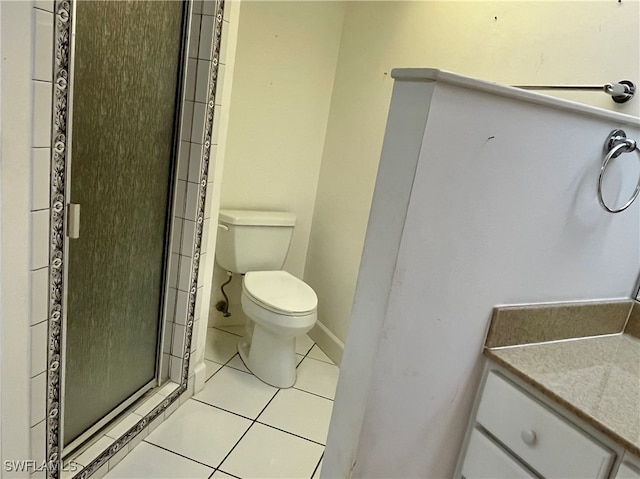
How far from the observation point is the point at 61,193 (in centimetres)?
117

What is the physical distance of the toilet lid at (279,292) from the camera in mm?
2167

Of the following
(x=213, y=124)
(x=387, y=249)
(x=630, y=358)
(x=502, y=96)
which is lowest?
(x=630, y=358)

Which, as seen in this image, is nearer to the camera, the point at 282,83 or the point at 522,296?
the point at 522,296

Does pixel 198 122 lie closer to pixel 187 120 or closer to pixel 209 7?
pixel 187 120

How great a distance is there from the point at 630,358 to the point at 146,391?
1728 millimetres

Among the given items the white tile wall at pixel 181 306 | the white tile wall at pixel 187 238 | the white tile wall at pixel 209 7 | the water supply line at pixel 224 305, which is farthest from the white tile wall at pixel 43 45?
the water supply line at pixel 224 305

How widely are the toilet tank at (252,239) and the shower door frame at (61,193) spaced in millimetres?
568

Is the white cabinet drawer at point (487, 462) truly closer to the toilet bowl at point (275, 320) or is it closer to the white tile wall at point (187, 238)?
the toilet bowl at point (275, 320)

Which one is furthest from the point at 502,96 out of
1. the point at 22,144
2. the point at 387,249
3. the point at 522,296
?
the point at 22,144

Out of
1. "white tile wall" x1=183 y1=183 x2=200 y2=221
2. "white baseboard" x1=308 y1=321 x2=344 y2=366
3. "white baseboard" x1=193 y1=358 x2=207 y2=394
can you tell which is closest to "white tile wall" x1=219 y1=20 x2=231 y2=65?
"white tile wall" x1=183 y1=183 x2=200 y2=221

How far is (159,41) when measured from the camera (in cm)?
157

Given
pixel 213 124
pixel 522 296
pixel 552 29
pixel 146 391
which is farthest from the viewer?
pixel 146 391

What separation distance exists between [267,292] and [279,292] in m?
0.06

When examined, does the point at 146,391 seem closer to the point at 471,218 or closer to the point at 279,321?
the point at 279,321
